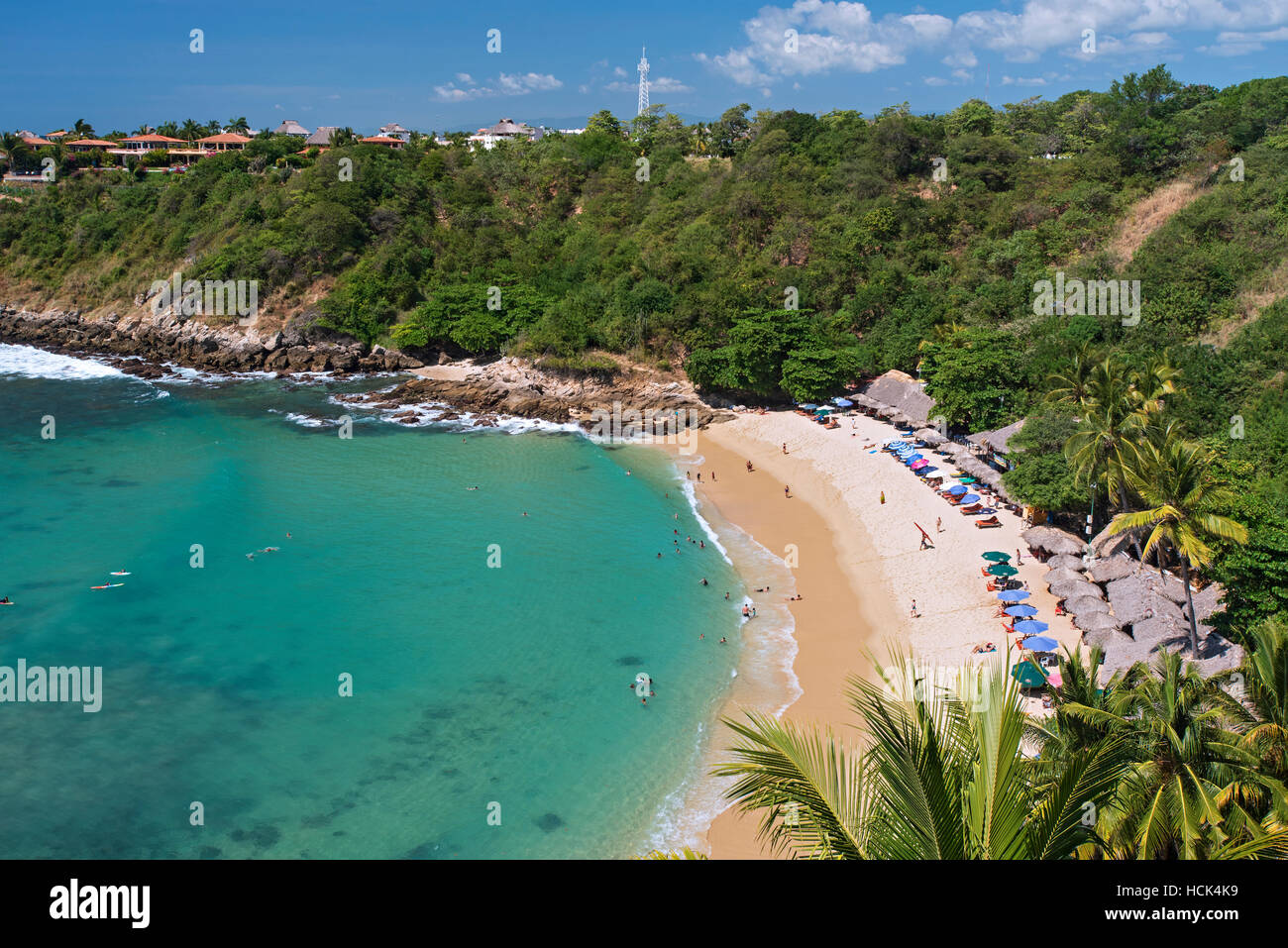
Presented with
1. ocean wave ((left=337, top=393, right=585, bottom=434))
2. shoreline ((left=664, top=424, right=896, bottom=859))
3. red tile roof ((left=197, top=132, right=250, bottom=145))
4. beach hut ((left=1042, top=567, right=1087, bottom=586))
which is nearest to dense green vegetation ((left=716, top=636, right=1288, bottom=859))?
shoreline ((left=664, top=424, right=896, bottom=859))

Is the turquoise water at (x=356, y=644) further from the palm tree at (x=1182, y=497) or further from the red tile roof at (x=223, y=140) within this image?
the red tile roof at (x=223, y=140)

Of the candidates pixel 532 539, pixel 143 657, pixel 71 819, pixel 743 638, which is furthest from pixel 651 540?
pixel 71 819

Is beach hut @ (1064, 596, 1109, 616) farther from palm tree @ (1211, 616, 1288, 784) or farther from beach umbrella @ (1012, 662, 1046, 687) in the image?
palm tree @ (1211, 616, 1288, 784)

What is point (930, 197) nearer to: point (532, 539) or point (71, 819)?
point (532, 539)

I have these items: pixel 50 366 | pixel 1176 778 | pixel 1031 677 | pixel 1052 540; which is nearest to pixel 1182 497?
pixel 1031 677

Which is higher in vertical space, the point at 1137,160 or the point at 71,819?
the point at 1137,160

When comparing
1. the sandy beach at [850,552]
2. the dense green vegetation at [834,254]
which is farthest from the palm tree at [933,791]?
the dense green vegetation at [834,254]
